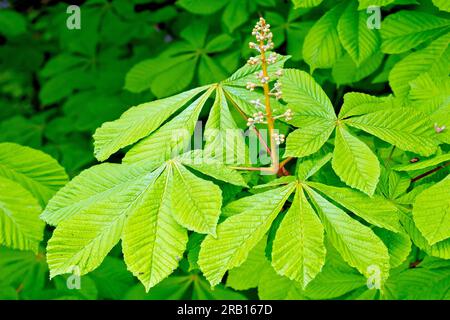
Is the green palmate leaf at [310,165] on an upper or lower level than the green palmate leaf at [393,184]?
upper

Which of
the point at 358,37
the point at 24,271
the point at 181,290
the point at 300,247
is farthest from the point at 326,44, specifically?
the point at 24,271

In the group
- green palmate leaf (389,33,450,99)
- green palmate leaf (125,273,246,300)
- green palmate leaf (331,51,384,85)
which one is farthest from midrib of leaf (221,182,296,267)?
green palmate leaf (125,273,246,300)

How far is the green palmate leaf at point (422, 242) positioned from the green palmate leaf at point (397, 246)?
0.05m

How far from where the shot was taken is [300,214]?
96 centimetres

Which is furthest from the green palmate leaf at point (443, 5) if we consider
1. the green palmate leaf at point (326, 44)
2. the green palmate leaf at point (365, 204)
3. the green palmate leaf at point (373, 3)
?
the green palmate leaf at point (365, 204)

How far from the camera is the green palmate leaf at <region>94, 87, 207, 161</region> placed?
3.51 feet

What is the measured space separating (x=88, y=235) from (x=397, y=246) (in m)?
0.62

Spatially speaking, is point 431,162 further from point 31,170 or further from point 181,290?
point 181,290

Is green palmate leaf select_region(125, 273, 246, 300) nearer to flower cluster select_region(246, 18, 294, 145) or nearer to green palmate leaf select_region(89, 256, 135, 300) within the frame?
green palmate leaf select_region(89, 256, 135, 300)

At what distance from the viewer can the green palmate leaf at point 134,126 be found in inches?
42.1

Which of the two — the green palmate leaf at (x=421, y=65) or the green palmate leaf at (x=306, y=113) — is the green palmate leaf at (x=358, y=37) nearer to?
the green palmate leaf at (x=421, y=65)

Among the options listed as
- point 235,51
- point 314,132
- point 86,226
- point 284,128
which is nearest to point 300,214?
point 314,132

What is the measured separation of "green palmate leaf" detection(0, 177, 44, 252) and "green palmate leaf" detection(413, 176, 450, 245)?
2.64 feet
